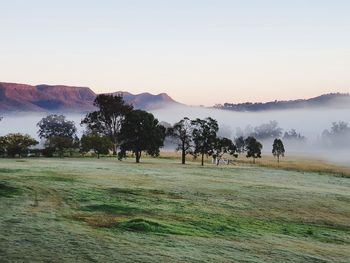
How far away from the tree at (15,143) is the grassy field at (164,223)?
67.1m

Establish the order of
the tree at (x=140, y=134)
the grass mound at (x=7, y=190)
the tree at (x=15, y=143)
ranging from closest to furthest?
the grass mound at (x=7, y=190) < the tree at (x=140, y=134) < the tree at (x=15, y=143)

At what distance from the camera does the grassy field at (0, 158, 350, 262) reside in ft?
71.8

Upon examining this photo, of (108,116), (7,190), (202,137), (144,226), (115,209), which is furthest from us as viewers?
(108,116)

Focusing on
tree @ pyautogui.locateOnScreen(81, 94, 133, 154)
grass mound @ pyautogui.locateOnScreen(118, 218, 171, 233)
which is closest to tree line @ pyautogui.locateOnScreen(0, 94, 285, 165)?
tree @ pyautogui.locateOnScreen(81, 94, 133, 154)

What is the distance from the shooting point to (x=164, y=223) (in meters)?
29.5

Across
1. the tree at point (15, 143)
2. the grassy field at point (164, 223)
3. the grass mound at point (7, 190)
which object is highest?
the tree at point (15, 143)

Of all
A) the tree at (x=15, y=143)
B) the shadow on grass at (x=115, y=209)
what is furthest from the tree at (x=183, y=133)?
the shadow on grass at (x=115, y=209)

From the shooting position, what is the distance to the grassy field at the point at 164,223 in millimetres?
21875

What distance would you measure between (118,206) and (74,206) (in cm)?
358

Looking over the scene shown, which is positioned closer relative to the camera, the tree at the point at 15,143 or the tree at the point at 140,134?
the tree at the point at 140,134

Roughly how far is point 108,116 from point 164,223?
125365 mm

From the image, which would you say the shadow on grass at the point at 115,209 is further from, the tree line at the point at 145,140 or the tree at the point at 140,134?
the tree at the point at 140,134

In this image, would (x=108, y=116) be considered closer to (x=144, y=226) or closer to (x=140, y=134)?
(x=140, y=134)

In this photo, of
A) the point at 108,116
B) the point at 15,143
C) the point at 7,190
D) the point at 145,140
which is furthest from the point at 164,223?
the point at 108,116
